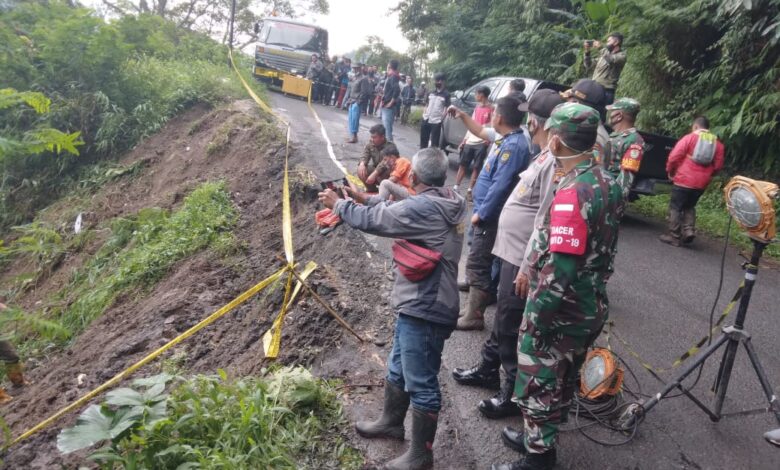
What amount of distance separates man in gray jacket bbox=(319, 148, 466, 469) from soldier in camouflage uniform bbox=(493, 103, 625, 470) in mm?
439

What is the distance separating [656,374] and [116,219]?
8338 mm

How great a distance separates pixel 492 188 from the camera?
4102 millimetres

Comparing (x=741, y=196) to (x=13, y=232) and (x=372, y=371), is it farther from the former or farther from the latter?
(x=13, y=232)

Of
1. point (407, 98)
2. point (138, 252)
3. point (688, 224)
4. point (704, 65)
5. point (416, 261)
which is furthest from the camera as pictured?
point (407, 98)

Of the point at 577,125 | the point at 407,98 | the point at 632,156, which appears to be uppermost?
the point at 407,98

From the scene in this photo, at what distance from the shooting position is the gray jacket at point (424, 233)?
295 cm

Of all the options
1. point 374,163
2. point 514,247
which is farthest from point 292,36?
point 514,247

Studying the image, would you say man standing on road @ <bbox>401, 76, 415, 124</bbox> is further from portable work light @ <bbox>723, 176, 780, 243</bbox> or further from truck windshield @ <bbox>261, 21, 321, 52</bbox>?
portable work light @ <bbox>723, 176, 780, 243</bbox>

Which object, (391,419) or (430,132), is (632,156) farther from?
(430,132)

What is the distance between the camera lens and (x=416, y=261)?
Answer: 9.64 feet

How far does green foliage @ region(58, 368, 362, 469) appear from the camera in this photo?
288 cm

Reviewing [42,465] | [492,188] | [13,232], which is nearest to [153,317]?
[42,465]

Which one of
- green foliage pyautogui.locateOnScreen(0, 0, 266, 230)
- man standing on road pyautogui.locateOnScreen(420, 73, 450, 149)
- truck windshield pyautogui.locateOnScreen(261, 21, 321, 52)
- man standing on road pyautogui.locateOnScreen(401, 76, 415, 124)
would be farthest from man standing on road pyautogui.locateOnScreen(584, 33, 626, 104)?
truck windshield pyautogui.locateOnScreen(261, 21, 321, 52)

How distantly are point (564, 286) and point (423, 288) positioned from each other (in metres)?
0.73
